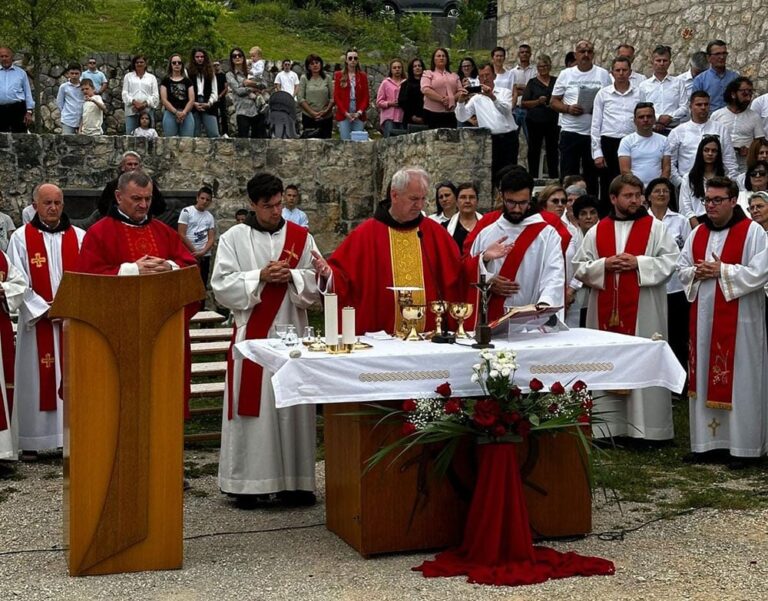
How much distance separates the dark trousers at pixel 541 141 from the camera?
49.1 feet

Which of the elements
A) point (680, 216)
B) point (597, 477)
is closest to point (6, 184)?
point (680, 216)

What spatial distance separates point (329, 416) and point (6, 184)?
404 inches

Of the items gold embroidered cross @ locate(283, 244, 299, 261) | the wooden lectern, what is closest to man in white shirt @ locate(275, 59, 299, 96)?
gold embroidered cross @ locate(283, 244, 299, 261)

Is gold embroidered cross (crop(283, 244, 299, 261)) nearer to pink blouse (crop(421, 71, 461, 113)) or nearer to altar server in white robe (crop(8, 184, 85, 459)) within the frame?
altar server in white robe (crop(8, 184, 85, 459))

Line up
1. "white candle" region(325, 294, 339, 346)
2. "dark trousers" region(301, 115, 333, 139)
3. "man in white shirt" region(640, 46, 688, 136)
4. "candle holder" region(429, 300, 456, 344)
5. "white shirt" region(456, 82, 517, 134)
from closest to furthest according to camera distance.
Result: "white candle" region(325, 294, 339, 346), "candle holder" region(429, 300, 456, 344), "man in white shirt" region(640, 46, 688, 136), "white shirt" region(456, 82, 517, 134), "dark trousers" region(301, 115, 333, 139)

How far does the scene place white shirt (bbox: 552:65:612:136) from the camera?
13.9 meters

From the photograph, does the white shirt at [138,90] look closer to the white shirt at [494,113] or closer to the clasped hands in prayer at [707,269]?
the white shirt at [494,113]

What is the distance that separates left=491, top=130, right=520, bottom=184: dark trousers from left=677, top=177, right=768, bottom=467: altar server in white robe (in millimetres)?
6123

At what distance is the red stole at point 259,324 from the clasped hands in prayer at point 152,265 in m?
0.64

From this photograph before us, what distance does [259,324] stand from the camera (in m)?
7.40

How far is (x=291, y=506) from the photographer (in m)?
7.30

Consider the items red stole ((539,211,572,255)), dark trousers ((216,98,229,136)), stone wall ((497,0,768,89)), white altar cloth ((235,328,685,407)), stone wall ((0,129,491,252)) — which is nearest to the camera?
white altar cloth ((235,328,685,407))

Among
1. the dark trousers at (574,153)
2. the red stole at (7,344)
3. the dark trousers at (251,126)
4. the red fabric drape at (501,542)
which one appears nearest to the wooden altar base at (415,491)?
the red fabric drape at (501,542)

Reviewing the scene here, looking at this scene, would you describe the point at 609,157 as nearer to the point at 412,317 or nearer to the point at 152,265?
the point at 412,317
